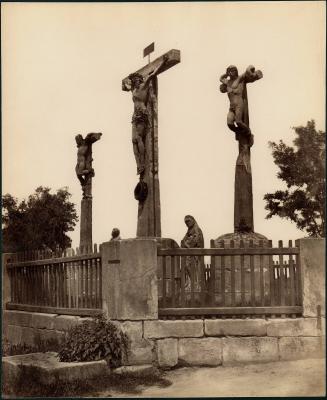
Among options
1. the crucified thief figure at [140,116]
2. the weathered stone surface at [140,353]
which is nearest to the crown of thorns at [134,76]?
the crucified thief figure at [140,116]

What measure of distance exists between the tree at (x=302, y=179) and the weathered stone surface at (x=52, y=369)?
73.0 feet

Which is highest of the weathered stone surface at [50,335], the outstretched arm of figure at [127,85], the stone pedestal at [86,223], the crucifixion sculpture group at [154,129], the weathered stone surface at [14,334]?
the outstretched arm of figure at [127,85]

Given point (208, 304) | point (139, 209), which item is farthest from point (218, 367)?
point (139, 209)

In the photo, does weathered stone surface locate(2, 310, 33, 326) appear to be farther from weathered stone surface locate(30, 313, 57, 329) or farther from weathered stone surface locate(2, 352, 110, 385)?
weathered stone surface locate(2, 352, 110, 385)

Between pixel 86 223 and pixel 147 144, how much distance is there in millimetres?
3956

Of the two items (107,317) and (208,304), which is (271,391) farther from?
(107,317)

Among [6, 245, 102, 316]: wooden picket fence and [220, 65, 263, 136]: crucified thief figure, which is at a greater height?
[220, 65, 263, 136]: crucified thief figure

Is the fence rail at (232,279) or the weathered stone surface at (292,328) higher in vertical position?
the fence rail at (232,279)

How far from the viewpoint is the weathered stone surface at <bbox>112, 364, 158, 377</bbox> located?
7750mm

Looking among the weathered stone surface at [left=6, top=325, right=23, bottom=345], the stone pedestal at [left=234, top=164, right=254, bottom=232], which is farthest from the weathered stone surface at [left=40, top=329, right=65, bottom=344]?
the stone pedestal at [left=234, top=164, right=254, bottom=232]

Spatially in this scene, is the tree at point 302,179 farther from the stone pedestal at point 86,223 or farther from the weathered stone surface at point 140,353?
the weathered stone surface at point 140,353

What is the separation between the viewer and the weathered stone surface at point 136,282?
819 centimetres

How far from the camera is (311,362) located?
7906 millimetres

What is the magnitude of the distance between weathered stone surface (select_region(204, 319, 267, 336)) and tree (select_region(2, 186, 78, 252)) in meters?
30.0
